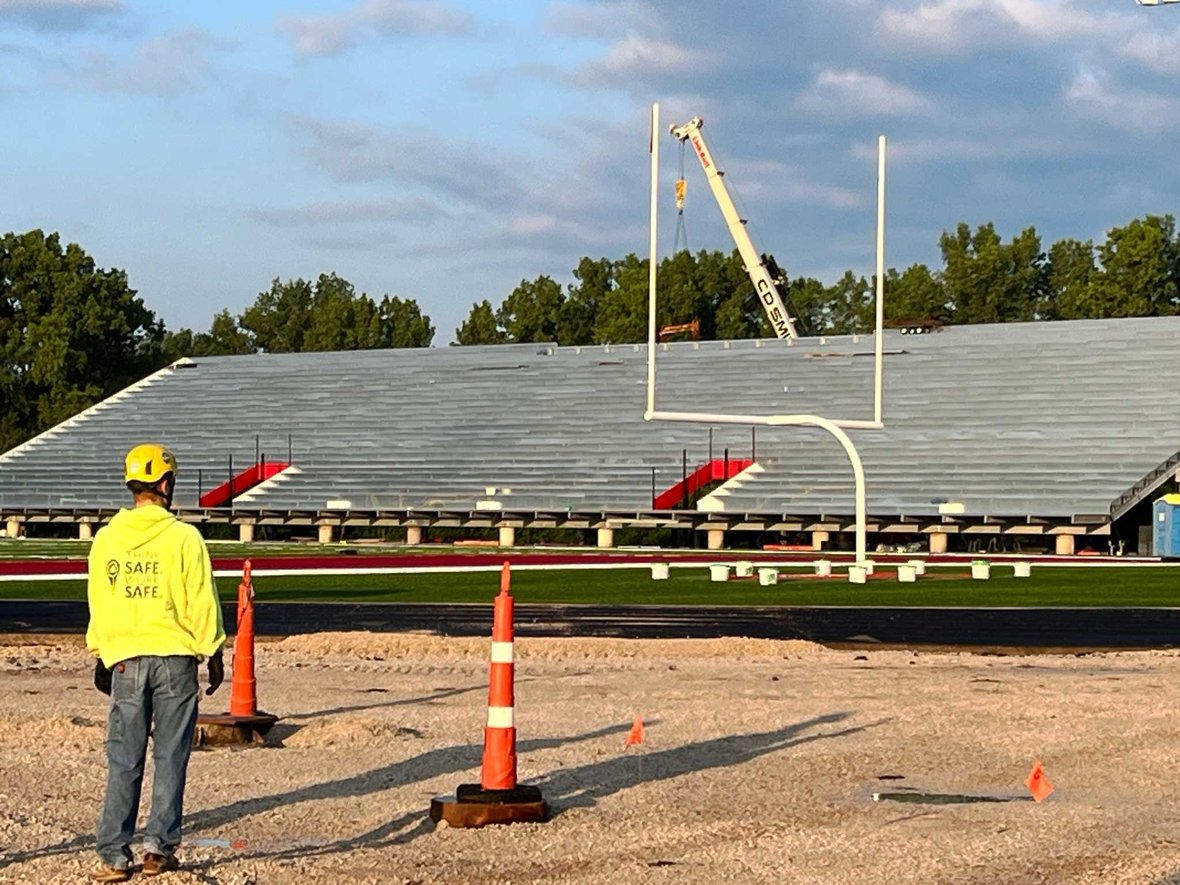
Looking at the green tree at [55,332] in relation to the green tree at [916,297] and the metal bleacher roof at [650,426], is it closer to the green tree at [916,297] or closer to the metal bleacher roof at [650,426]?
the metal bleacher roof at [650,426]

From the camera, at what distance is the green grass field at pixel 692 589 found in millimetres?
25797

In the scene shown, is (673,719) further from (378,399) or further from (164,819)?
(378,399)

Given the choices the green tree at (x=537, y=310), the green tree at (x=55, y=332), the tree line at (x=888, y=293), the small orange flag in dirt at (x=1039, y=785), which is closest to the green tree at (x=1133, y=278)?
the tree line at (x=888, y=293)

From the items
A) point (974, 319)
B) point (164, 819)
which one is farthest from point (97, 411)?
point (164, 819)

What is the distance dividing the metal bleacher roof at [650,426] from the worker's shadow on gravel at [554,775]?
39.0 meters

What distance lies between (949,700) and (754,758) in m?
3.18

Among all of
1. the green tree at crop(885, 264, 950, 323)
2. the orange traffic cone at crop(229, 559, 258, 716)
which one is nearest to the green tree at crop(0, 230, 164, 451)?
the green tree at crop(885, 264, 950, 323)

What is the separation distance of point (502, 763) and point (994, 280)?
86836mm

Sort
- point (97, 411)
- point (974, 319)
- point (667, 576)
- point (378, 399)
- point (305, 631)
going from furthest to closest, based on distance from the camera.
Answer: point (974, 319) < point (97, 411) < point (378, 399) < point (667, 576) < point (305, 631)

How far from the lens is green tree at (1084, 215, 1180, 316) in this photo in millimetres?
81562

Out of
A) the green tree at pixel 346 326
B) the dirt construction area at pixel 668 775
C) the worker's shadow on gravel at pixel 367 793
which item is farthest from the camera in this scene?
the green tree at pixel 346 326

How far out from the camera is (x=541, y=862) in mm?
7289

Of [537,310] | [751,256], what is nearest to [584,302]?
[537,310]

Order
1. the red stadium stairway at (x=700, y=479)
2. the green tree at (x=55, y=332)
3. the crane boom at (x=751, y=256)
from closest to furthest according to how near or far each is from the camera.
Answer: the red stadium stairway at (x=700, y=479), the crane boom at (x=751, y=256), the green tree at (x=55, y=332)
